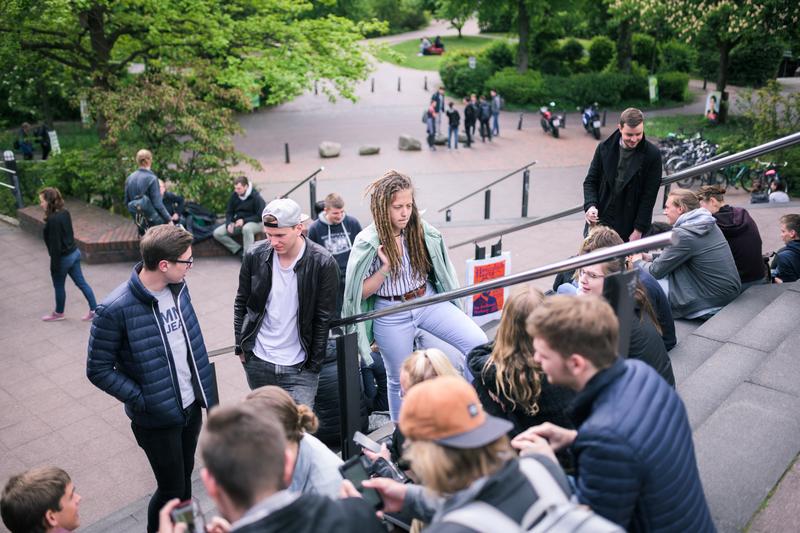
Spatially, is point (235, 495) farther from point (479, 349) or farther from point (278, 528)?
point (479, 349)

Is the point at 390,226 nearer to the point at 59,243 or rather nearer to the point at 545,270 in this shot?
the point at 545,270

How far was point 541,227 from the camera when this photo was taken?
12656 millimetres

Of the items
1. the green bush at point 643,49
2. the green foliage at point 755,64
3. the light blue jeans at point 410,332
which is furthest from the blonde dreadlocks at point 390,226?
the green bush at point 643,49

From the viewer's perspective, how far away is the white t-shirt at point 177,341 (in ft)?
14.2

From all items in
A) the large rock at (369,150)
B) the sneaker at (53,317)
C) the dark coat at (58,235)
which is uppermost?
the dark coat at (58,235)

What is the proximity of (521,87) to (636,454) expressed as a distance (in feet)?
96.6

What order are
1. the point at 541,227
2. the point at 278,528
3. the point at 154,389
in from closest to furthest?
the point at 278,528 < the point at 154,389 < the point at 541,227

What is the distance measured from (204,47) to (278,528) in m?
12.6

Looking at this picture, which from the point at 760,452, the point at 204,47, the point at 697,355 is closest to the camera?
the point at 760,452

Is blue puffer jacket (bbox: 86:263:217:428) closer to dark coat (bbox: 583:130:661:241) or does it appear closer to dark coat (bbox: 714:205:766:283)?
dark coat (bbox: 583:130:661:241)

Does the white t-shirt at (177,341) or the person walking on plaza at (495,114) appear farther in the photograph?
the person walking on plaza at (495,114)

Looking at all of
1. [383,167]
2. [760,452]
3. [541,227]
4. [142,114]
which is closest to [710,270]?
[760,452]

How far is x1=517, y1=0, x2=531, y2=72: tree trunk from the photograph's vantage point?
30.8 m

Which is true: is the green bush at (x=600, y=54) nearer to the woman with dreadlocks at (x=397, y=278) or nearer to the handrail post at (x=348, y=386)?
the woman with dreadlocks at (x=397, y=278)
